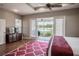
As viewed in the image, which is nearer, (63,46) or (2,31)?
(63,46)

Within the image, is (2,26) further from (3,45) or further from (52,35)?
(52,35)

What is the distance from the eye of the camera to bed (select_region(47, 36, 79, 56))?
2074 mm

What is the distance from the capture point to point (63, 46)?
7.09 ft

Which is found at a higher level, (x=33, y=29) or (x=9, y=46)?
(x=33, y=29)

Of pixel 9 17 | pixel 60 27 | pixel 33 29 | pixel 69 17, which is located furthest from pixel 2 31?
pixel 69 17

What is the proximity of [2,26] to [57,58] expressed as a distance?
1.38 meters

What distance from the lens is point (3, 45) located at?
2.40 m

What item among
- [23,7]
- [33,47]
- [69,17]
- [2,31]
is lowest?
[33,47]

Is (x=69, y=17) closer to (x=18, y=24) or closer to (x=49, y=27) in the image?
(x=49, y=27)

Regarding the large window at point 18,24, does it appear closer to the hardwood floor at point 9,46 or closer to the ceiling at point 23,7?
the ceiling at point 23,7

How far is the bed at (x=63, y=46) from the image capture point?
2.07m

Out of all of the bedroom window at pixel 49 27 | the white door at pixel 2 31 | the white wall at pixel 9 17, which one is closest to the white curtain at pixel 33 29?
the bedroom window at pixel 49 27

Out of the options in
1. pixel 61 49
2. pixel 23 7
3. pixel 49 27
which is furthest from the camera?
pixel 49 27

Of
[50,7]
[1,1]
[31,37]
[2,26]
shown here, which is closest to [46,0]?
[50,7]
